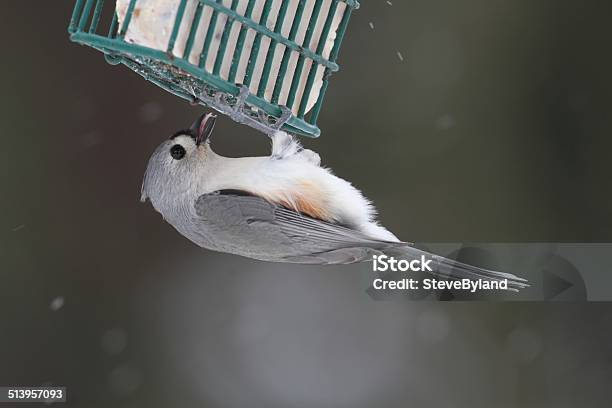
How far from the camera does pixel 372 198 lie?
558 cm

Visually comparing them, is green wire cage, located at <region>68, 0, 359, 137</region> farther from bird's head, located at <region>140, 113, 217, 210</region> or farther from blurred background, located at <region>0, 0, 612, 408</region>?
blurred background, located at <region>0, 0, 612, 408</region>

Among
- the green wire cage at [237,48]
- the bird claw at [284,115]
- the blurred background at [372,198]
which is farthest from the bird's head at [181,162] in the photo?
the blurred background at [372,198]

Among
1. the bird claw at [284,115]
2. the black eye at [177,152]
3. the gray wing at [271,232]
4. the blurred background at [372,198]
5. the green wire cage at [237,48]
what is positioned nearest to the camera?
the green wire cage at [237,48]

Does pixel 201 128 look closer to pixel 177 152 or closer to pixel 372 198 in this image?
pixel 177 152

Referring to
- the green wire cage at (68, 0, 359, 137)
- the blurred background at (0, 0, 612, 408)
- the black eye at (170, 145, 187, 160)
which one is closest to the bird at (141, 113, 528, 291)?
the black eye at (170, 145, 187, 160)

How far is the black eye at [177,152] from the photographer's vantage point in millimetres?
3297

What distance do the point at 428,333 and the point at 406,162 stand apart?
1189mm

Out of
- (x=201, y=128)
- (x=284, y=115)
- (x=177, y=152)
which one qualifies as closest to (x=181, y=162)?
(x=177, y=152)

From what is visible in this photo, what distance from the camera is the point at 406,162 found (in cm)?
570

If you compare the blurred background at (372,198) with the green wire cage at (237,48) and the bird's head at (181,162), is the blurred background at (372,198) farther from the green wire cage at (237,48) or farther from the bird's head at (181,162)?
the green wire cage at (237,48)

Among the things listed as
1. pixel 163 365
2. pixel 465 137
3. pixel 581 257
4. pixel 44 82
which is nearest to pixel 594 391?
pixel 581 257

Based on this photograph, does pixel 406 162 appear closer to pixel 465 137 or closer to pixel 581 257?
pixel 465 137

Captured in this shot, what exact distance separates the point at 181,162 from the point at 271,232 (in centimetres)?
44

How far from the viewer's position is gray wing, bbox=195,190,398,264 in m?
3.18
